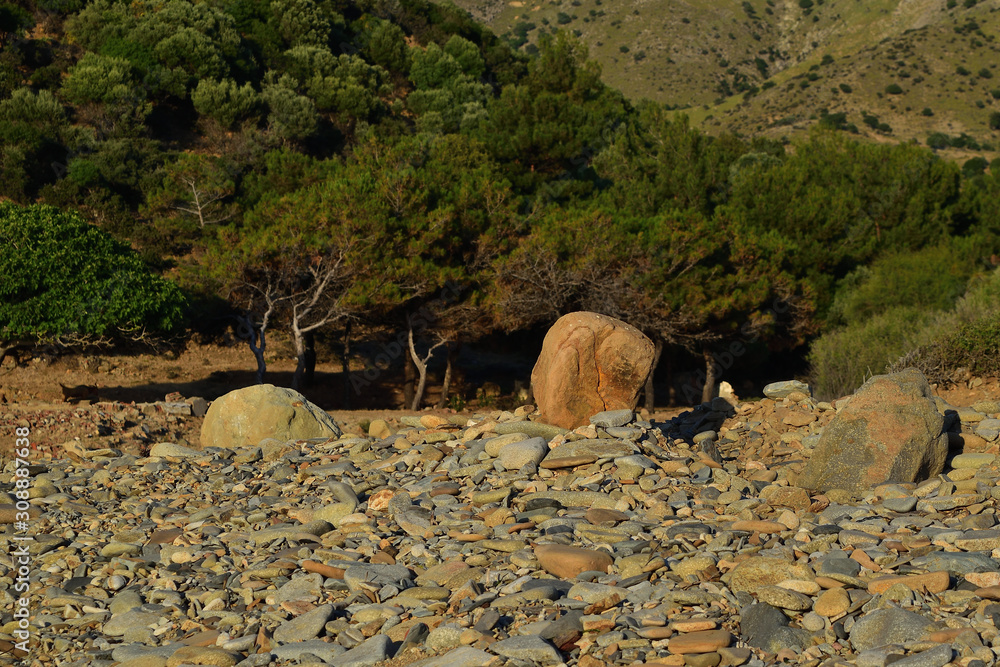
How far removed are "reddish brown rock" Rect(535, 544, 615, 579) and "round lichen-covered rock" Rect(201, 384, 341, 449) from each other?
8461 millimetres

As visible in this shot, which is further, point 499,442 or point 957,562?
point 499,442

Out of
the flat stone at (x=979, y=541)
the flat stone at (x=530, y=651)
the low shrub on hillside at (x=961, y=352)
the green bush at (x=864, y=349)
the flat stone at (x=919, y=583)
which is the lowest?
the green bush at (x=864, y=349)

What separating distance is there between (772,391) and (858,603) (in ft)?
31.1

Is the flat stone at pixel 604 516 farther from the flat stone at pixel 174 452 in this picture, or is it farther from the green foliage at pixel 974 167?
the green foliage at pixel 974 167

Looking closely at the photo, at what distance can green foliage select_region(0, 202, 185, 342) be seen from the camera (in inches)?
763

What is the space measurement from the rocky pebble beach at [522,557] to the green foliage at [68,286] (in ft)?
23.8

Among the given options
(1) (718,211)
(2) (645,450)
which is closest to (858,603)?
(2) (645,450)

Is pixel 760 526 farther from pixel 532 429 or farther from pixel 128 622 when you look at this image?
pixel 128 622

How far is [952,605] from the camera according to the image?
6.72 m

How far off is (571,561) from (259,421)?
9299 millimetres

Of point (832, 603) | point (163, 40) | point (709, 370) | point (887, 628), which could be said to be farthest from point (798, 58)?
point (887, 628)

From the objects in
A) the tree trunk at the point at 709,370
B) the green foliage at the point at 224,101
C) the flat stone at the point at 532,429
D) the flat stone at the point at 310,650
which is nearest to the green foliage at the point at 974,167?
the tree trunk at the point at 709,370

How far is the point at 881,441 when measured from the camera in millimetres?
10320

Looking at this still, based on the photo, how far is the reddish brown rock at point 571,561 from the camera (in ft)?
26.3
